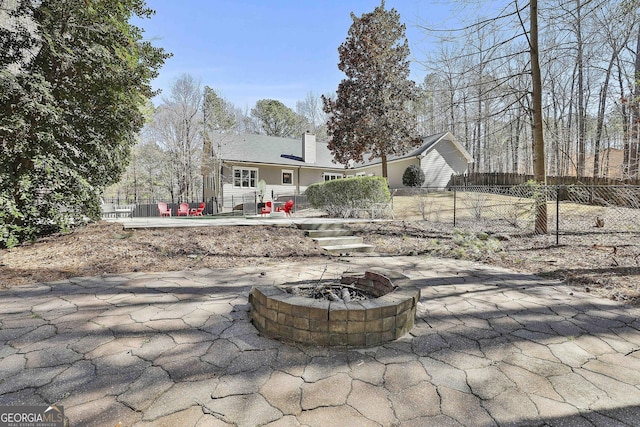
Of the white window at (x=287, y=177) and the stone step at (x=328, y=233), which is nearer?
the stone step at (x=328, y=233)

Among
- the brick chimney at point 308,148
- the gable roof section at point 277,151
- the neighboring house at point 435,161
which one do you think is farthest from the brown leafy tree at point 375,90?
the brick chimney at point 308,148

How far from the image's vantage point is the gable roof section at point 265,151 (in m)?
19.7

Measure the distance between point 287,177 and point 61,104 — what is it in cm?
1581

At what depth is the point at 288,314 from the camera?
2242 mm

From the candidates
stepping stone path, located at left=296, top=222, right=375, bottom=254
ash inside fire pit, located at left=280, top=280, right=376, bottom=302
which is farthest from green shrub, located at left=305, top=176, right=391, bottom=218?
ash inside fire pit, located at left=280, top=280, right=376, bottom=302

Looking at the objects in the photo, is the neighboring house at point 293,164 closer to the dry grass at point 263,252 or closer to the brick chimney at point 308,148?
the brick chimney at point 308,148

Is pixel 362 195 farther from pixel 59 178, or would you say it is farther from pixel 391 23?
pixel 391 23

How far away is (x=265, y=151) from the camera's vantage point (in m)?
20.9

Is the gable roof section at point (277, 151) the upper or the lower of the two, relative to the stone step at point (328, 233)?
upper

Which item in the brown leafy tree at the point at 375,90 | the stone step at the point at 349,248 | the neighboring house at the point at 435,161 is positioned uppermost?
the brown leafy tree at the point at 375,90

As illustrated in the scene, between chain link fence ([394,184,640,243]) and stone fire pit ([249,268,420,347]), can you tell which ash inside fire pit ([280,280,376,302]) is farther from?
chain link fence ([394,184,640,243])

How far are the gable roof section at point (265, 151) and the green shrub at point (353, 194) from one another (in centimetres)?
920

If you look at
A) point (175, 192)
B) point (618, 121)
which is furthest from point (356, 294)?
point (175, 192)

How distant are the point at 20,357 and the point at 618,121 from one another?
2388cm
